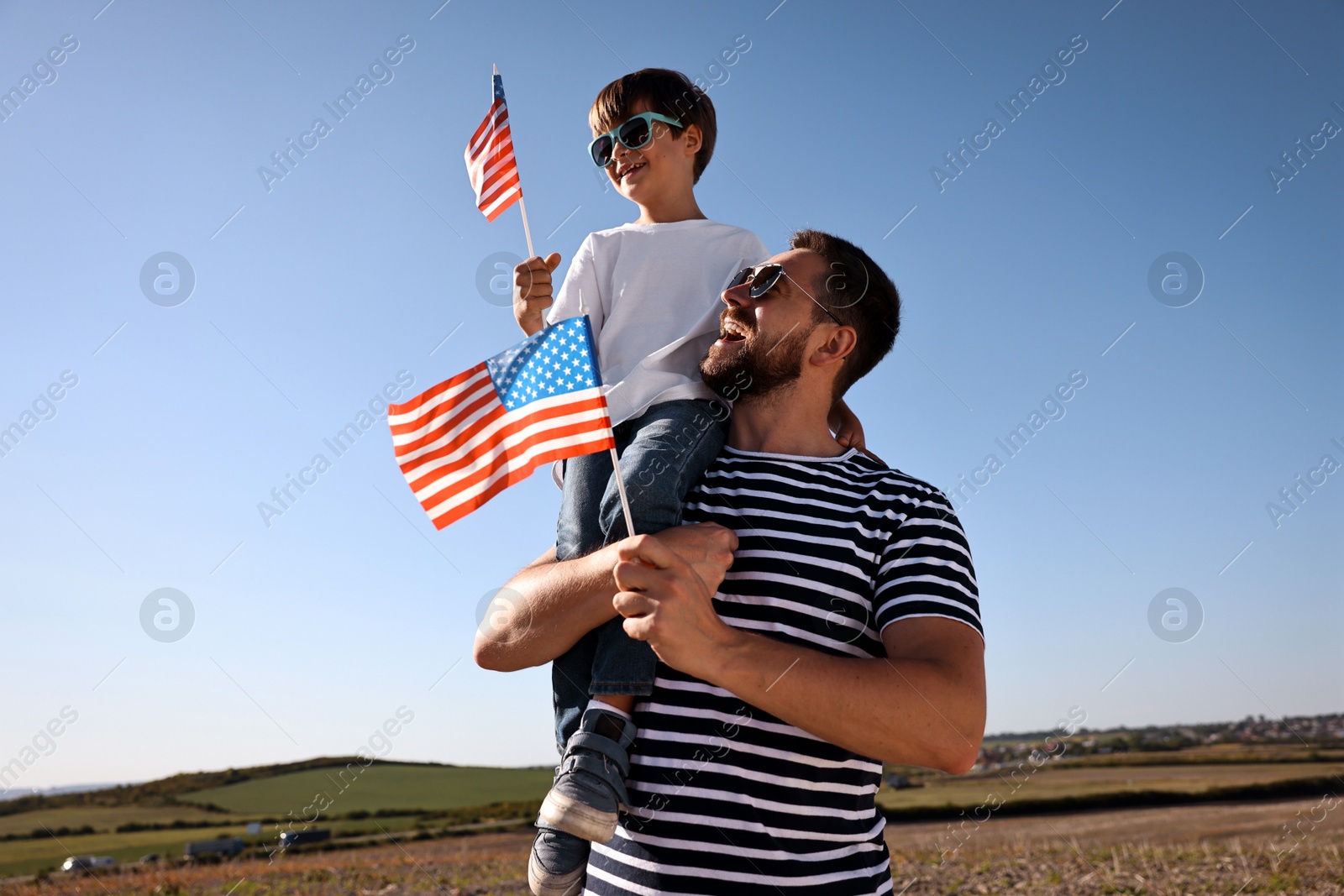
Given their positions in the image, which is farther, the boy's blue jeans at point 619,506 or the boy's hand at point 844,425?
the boy's hand at point 844,425

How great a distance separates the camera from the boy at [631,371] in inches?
96.8

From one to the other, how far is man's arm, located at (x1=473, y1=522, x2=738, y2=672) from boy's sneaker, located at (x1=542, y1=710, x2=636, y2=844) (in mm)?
278

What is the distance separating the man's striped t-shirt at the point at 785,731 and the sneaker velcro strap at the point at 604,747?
0.19 feet

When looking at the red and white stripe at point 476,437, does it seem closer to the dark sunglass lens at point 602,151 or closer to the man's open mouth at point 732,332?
the man's open mouth at point 732,332

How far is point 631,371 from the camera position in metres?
3.22

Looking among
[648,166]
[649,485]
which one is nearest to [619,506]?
[649,485]

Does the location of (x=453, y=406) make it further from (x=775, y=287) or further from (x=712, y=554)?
(x=775, y=287)

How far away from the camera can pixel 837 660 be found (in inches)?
86.7

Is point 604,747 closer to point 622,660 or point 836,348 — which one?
point 622,660

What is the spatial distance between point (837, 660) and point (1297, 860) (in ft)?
68.4

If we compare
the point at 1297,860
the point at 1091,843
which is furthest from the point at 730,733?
the point at 1091,843

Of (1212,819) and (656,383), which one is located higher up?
(656,383)

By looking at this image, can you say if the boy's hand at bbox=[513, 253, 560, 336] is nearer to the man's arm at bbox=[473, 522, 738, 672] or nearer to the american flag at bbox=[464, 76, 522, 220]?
the american flag at bbox=[464, 76, 522, 220]

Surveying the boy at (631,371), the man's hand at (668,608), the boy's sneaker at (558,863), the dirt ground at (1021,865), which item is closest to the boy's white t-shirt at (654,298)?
the boy at (631,371)
